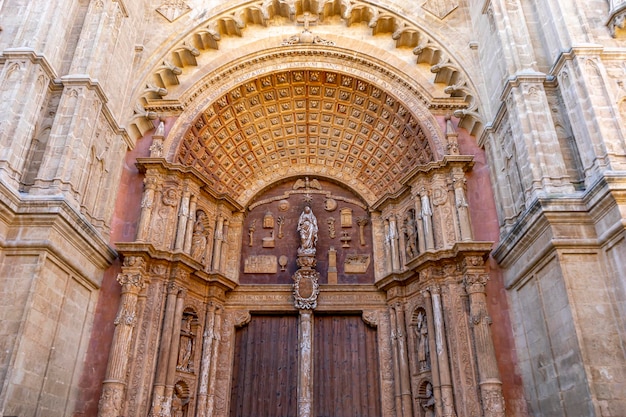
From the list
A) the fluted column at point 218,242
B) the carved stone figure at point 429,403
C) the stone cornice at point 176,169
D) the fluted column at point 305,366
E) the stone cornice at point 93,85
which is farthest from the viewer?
the fluted column at point 218,242

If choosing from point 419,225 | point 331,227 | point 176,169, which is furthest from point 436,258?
point 176,169

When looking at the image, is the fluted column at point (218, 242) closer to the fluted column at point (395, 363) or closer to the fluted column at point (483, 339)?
the fluted column at point (395, 363)

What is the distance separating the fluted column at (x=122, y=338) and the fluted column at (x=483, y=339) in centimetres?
615

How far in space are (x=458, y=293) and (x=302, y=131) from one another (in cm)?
591

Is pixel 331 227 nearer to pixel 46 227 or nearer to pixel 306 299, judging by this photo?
pixel 306 299

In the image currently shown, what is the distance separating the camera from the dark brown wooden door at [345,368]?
10422mm

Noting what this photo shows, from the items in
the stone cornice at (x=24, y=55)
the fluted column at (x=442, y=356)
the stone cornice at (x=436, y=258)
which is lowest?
the fluted column at (x=442, y=356)

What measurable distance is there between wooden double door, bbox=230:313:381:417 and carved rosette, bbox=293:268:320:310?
52cm

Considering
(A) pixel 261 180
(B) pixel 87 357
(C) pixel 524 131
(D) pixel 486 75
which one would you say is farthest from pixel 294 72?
(B) pixel 87 357

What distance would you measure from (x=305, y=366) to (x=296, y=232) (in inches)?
130

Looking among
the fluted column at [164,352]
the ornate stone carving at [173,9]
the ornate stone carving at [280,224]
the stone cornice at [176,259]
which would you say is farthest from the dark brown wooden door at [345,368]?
the ornate stone carving at [173,9]

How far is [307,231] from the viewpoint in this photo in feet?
38.5

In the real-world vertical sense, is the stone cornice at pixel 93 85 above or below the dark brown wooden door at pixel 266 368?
above

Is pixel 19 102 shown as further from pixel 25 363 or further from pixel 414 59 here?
pixel 414 59
